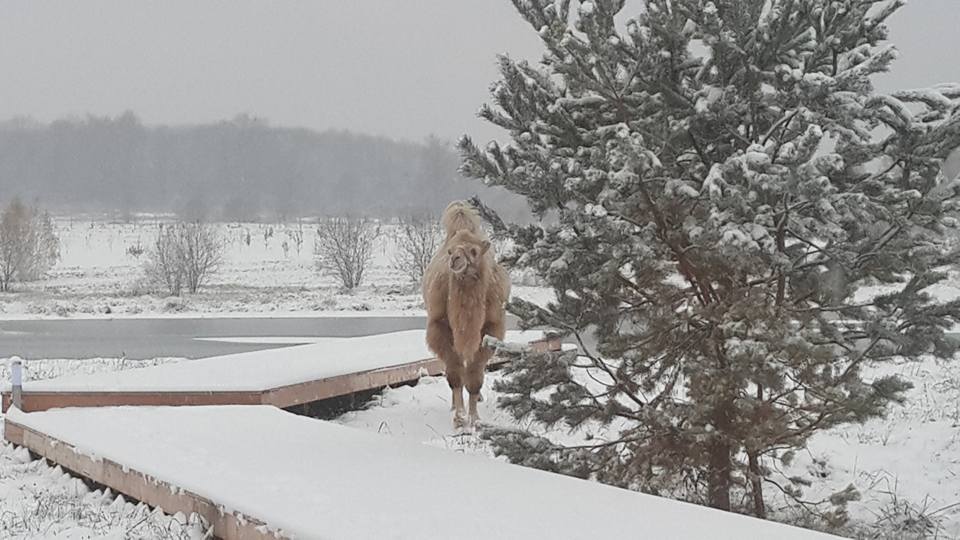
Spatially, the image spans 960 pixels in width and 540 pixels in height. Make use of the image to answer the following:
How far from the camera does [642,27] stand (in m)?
4.60

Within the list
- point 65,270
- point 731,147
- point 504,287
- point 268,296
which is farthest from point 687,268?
point 65,270

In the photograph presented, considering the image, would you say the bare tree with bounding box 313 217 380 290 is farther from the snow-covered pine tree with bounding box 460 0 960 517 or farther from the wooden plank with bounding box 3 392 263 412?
the snow-covered pine tree with bounding box 460 0 960 517

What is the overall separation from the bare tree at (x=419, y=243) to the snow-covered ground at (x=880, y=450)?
753 inches

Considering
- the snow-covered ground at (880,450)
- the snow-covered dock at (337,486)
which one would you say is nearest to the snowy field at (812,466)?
the snow-covered ground at (880,450)

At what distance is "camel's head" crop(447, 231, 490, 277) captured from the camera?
6781mm

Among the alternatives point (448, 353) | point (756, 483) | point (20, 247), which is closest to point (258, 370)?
point (448, 353)

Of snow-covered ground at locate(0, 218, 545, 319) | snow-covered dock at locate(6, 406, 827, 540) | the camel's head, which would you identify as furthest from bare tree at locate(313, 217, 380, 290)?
snow-covered dock at locate(6, 406, 827, 540)

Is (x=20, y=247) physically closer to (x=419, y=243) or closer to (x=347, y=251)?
(x=347, y=251)

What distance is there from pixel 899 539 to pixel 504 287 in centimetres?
404

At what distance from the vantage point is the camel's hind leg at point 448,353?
7555 millimetres

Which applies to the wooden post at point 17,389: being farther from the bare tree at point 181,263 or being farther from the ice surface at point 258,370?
the bare tree at point 181,263

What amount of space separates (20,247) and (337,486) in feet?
112

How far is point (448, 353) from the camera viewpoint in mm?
7590

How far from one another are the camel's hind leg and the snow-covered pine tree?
2684 mm
